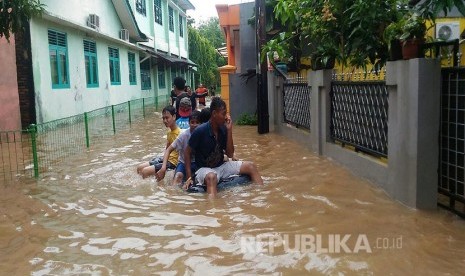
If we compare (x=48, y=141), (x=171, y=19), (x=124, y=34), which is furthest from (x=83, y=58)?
(x=171, y=19)

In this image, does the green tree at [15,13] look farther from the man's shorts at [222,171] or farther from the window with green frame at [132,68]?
the window with green frame at [132,68]

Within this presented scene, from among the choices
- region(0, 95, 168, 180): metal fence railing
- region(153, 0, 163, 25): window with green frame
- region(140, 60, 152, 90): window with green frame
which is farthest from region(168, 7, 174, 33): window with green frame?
region(0, 95, 168, 180): metal fence railing

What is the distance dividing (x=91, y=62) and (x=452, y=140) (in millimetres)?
16355

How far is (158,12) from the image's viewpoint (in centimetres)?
3156

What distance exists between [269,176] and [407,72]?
110 inches

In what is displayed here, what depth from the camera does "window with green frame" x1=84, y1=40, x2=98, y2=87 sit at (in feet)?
60.1

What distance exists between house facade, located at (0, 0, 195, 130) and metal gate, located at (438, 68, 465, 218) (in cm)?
1121

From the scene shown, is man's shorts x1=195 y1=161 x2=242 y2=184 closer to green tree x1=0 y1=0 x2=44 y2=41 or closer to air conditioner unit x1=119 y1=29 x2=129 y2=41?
green tree x1=0 y1=0 x2=44 y2=41

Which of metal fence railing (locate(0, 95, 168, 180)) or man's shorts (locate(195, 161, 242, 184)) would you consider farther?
metal fence railing (locate(0, 95, 168, 180))

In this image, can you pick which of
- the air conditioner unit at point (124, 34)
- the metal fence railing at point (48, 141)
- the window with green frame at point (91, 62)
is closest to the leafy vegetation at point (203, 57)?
the air conditioner unit at point (124, 34)

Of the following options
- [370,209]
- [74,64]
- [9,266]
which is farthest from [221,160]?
[74,64]

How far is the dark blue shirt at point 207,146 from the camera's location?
6004mm

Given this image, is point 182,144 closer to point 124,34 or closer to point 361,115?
point 361,115

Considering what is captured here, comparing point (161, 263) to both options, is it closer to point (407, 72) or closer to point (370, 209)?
point (370, 209)
